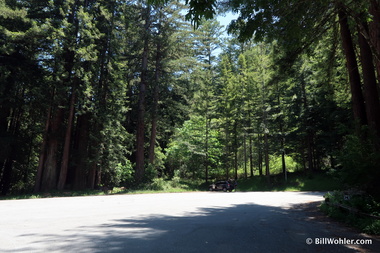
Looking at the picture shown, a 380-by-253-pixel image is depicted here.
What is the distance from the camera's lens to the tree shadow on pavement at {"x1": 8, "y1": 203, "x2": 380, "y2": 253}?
14.8 feet

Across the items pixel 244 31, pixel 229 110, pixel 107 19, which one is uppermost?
pixel 107 19

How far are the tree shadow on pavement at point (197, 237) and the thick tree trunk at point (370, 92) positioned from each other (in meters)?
4.76

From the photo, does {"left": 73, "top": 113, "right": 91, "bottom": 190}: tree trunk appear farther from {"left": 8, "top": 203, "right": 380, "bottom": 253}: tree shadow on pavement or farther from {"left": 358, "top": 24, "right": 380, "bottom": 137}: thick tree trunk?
{"left": 358, "top": 24, "right": 380, "bottom": 137}: thick tree trunk

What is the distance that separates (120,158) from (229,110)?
1879cm

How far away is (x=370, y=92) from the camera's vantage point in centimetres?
972

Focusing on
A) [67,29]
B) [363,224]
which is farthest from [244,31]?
[67,29]

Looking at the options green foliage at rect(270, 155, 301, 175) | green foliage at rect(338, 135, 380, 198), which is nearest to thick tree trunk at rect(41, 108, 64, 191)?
green foliage at rect(338, 135, 380, 198)

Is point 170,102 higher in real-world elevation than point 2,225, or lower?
higher

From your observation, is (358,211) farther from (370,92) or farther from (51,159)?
(51,159)

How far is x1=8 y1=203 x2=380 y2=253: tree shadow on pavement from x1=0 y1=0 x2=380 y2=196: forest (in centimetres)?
312

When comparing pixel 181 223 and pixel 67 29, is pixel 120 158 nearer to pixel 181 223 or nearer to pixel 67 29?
pixel 67 29

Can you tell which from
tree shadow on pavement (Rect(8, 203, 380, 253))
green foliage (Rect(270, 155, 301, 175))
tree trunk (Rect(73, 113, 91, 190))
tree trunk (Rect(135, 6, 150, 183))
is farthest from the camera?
green foliage (Rect(270, 155, 301, 175))

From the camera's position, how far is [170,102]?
26719 mm

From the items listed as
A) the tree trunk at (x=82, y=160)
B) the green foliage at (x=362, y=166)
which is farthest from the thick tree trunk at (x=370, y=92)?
the tree trunk at (x=82, y=160)
